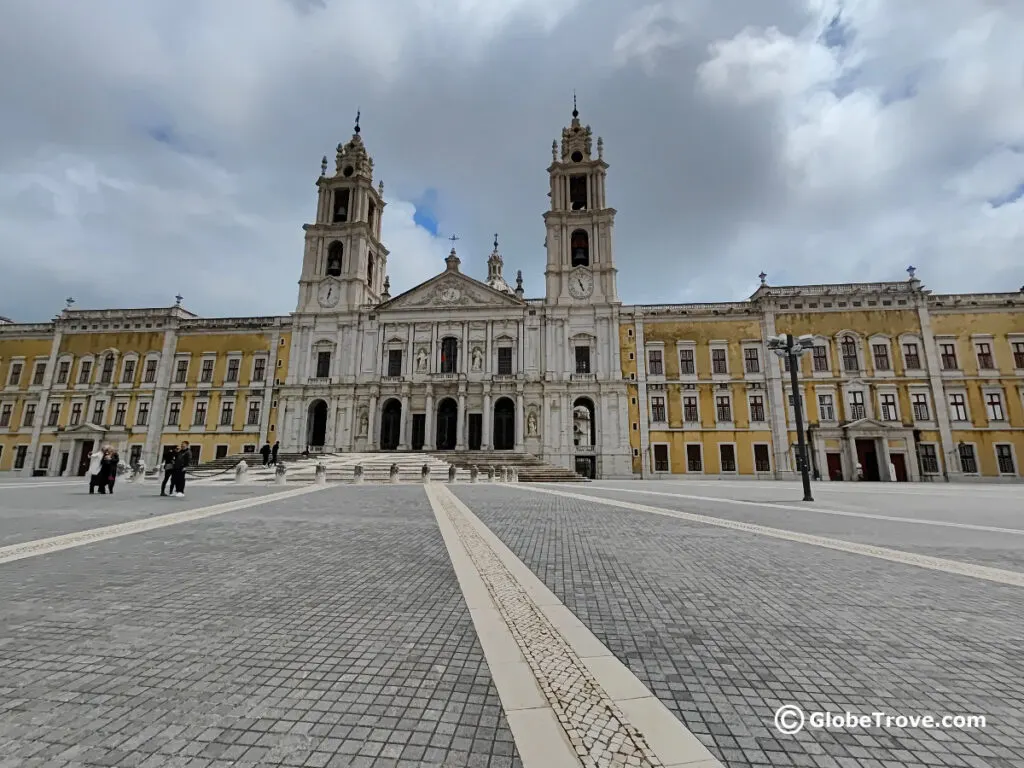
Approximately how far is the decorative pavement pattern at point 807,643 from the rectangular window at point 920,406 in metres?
30.2

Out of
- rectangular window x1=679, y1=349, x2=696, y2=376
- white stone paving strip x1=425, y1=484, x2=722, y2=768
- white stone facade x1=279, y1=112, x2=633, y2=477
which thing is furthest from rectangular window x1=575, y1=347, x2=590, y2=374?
white stone paving strip x1=425, y1=484, x2=722, y2=768

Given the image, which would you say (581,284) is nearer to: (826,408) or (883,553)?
(826,408)

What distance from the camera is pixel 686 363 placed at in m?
30.8

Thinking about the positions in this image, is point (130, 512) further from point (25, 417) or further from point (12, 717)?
point (25, 417)

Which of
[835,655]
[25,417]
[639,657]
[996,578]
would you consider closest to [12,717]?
[639,657]

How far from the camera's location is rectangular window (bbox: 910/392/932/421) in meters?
27.7

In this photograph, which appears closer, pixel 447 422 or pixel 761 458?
pixel 761 458

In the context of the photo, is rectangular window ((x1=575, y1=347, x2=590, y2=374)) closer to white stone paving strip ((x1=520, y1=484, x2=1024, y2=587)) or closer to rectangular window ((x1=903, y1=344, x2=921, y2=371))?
rectangular window ((x1=903, y1=344, x2=921, y2=371))

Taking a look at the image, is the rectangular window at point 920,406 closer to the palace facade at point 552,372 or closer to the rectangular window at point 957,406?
the palace facade at point 552,372

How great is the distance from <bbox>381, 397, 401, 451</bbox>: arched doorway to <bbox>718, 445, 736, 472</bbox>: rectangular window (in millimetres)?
20646

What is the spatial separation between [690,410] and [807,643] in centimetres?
2874

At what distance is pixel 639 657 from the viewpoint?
257 cm

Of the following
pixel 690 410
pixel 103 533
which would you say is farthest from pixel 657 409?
pixel 103 533

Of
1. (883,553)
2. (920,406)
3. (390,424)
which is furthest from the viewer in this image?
(390,424)
